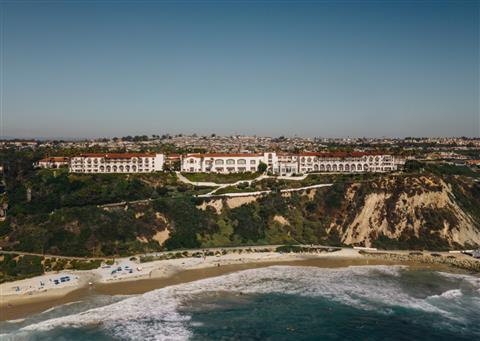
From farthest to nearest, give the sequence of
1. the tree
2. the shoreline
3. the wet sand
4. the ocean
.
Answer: the tree < the shoreline < the wet sand < the ocean

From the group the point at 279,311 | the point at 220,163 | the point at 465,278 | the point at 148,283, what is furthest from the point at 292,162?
the point at 279,311

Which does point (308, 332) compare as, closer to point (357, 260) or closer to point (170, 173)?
point (357, 260)

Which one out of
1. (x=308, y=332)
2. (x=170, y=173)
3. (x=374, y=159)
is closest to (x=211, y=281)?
(x=308, y=332)

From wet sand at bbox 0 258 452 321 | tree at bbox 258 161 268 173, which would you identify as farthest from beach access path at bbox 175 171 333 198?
wet sand at bbox 0 258 452 321

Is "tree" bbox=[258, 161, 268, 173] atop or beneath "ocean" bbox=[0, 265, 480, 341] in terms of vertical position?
atop

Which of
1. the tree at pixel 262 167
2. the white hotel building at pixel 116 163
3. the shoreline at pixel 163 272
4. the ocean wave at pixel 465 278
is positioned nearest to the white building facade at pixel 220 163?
the tree at pixel 262 167

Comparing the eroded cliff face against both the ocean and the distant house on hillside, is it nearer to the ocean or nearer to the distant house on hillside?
the ocean
